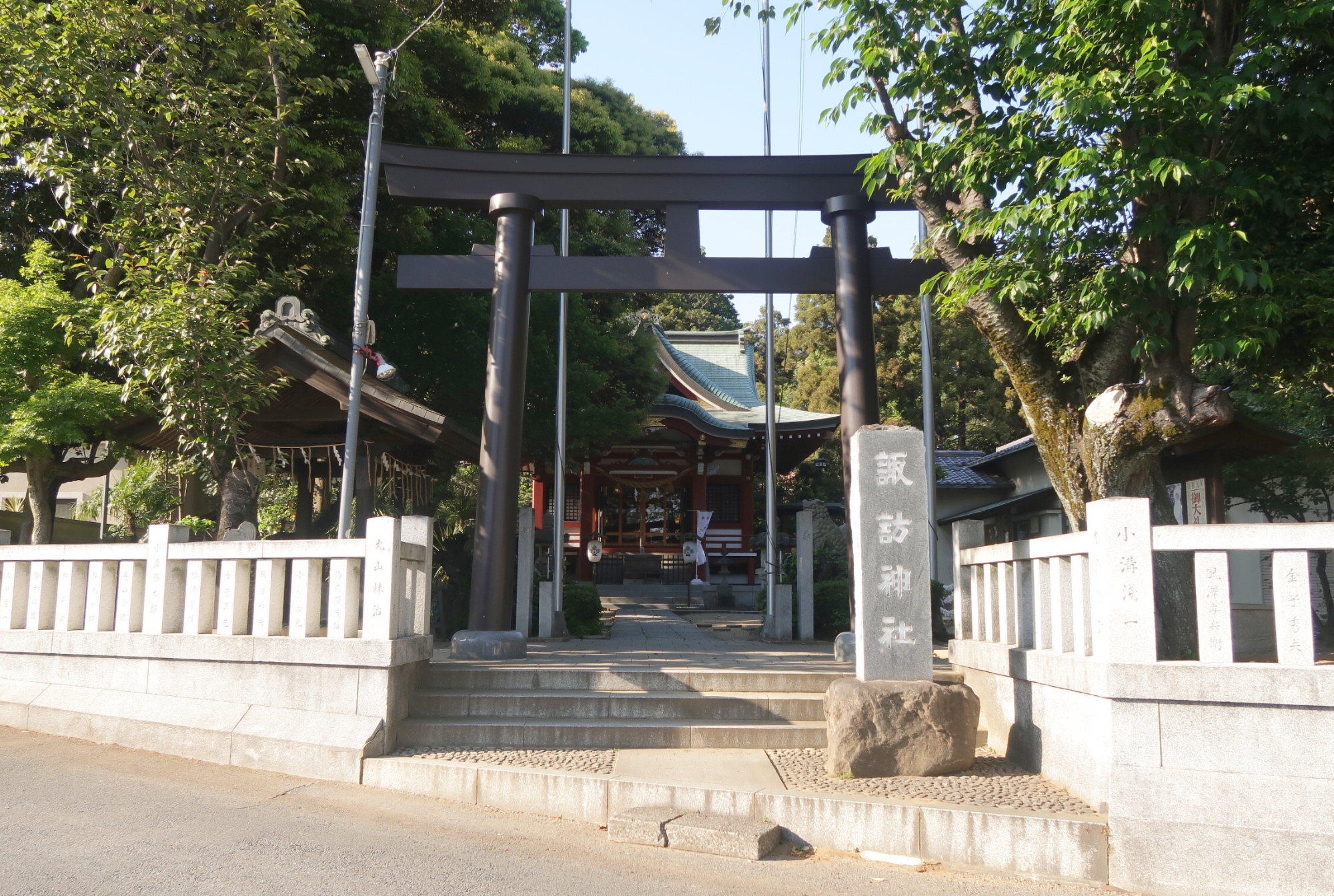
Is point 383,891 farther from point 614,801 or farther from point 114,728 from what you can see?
point 114,728

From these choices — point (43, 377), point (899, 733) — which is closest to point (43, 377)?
point (43, 377)

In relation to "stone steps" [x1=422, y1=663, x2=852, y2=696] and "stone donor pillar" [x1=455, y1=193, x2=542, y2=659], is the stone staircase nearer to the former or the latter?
"stone steps" [x1=422, y1=663, x2=852, y2=696]

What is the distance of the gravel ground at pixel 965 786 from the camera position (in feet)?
16.6

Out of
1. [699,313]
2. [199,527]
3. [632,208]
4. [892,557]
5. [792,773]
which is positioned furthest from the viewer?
[699,313]

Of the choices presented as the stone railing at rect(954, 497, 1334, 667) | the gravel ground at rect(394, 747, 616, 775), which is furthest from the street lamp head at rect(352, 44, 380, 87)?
the stone railing at rect(954, 497, 1334, 667)

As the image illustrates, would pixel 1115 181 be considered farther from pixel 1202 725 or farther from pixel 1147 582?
pixel 1202 725

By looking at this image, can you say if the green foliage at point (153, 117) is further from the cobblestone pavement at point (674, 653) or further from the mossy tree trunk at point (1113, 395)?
the mossy tree trunk at point (1113, 395)

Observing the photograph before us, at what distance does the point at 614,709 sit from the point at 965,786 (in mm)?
2617

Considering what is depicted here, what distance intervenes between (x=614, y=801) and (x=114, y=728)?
14.0 feet

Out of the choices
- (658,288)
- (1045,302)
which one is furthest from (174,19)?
(1045,302)

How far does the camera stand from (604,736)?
6398 mm

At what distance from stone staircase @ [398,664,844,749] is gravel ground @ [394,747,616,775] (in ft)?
0.39

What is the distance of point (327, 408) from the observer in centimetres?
1013

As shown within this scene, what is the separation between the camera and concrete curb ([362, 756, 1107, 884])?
4.67m
